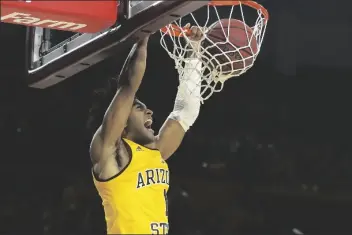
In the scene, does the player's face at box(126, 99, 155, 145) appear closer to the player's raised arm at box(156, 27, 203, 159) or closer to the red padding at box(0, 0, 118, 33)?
the player's raised arm at box(156, 27, 203, 159)

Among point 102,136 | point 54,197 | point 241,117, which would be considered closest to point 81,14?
point 102,136

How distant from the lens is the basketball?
279cm

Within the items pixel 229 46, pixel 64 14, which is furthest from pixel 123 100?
pixel 229 46

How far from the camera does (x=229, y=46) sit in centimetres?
279

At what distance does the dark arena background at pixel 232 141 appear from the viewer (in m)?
5.37

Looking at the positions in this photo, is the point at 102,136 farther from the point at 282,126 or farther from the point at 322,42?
the point at 322,42

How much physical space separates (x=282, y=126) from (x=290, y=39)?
832mm

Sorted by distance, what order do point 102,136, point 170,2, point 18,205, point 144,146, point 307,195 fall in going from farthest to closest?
point 307,195
point 18,205
point 144,146
point 102,136
point 170,2

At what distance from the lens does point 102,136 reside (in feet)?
8.59

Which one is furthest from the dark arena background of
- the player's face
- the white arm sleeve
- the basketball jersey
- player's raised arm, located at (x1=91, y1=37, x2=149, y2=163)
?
player's raised arm, located at (x1=91, y1=37, x2=149, y2=163)

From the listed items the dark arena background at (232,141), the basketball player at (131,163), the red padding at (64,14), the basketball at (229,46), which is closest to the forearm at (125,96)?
the basketball player at (131,163)

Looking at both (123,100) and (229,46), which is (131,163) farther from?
(229,46)

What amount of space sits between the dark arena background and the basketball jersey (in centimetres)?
258

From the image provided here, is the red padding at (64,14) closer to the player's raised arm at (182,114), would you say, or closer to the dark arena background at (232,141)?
the player's raised arm at (182,114)
